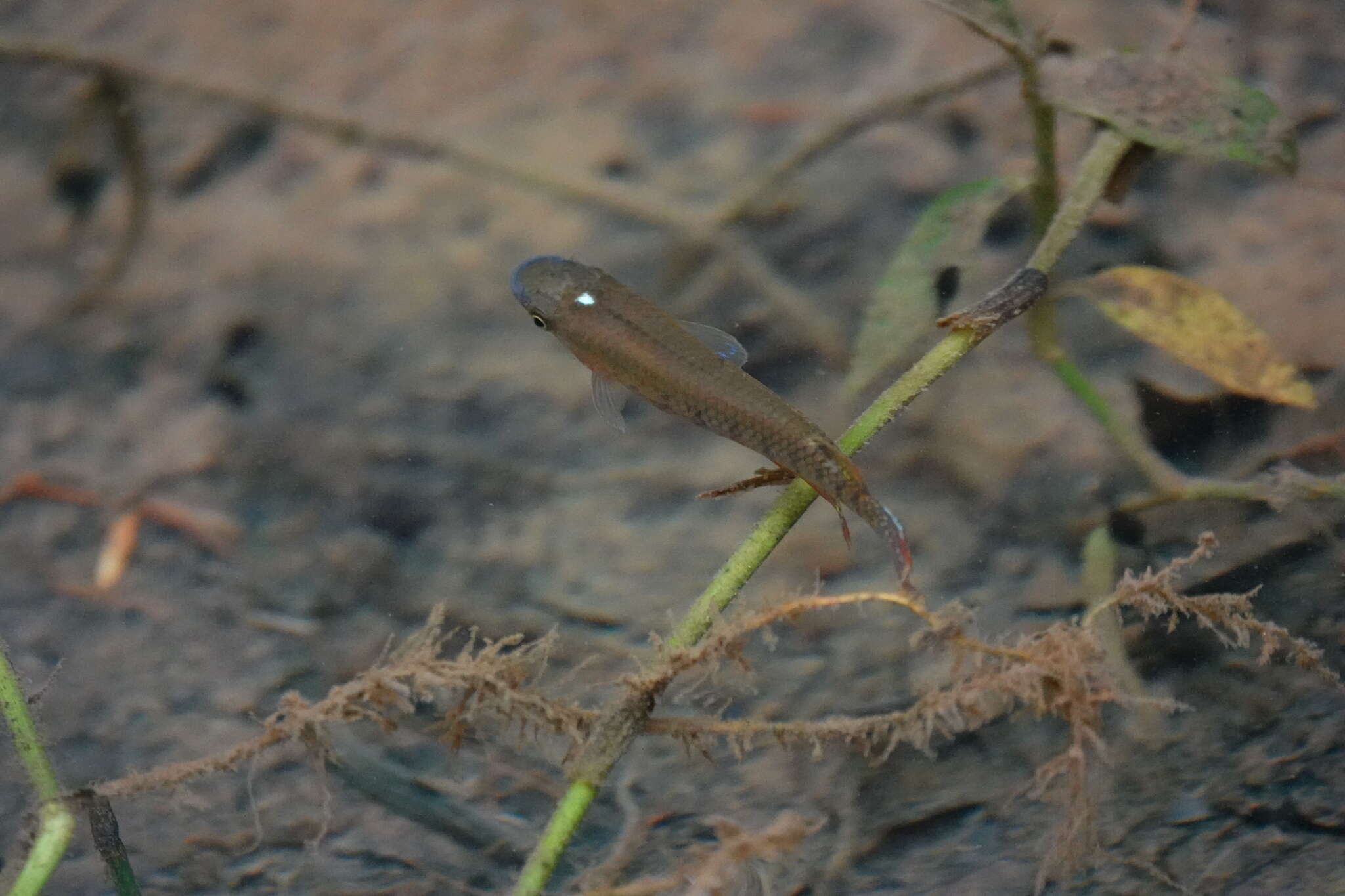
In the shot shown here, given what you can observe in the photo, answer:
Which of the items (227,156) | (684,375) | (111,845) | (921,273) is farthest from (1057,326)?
(227,156)

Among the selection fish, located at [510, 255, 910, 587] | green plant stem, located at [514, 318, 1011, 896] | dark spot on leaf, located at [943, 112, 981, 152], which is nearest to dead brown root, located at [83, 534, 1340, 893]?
green plant stem, located at [514, 318, 1011, 896]

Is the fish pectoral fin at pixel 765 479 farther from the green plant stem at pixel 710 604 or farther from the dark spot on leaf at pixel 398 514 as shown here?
the dark spot on leaf at pixel 398 514

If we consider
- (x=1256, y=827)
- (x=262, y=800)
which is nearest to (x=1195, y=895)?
(x=1256, y=827)

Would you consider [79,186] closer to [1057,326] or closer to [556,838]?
[556,838]

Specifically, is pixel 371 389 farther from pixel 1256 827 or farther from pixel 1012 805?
pixel 1256 827

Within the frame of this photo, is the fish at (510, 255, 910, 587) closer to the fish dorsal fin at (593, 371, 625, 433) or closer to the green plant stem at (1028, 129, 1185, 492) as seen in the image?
the fish dorsal fin at (593, 371, 625, 433)

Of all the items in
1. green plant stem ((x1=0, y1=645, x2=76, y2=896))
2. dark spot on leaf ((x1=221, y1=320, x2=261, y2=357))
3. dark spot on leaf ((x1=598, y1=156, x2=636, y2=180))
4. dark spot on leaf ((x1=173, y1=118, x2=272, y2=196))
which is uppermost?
dark spot on leaf ((x1=598, y1=156, x2=636, y2=180))
